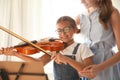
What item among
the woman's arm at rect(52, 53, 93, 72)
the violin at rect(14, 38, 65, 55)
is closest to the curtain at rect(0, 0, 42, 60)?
the violin at rect(14, 38, 65, 55)

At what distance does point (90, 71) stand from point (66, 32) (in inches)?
13.3

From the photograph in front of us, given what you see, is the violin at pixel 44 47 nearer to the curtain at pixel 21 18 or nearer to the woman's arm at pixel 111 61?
the woman's arm at pixel 111 61

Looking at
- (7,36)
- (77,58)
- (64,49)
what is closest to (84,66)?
(77,58)

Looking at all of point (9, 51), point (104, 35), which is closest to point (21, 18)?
point (9, 51)

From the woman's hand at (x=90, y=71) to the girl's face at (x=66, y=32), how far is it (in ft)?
0.92

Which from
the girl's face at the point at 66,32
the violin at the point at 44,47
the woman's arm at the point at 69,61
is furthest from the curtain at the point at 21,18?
the woman's arm at the point at 69,61

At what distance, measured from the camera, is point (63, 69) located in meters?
1.47

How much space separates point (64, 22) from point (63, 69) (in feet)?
0.96

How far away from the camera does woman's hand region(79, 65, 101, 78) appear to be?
4.17ft

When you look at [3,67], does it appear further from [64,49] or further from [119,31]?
[119,31]

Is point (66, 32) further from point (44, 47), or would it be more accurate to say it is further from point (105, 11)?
point (105, 11)

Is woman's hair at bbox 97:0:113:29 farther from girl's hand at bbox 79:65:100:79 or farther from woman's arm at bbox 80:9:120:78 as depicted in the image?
girl's hand at bbox 79:65:100:79

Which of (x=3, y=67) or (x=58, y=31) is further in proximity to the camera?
(x=58, y=31)

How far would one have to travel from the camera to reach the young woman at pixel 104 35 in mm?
1345
